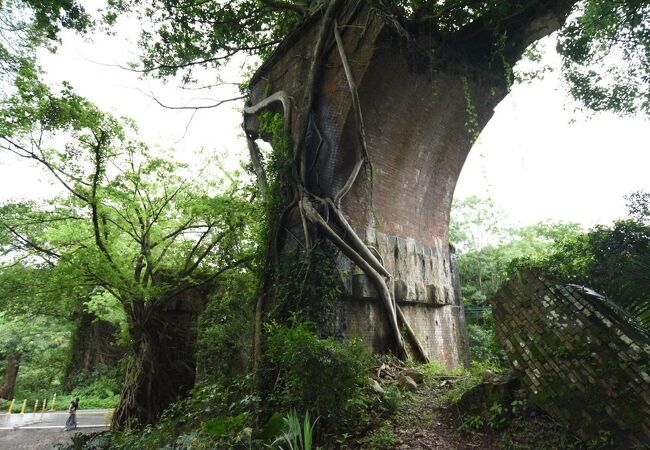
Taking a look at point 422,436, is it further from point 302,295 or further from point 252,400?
point 302,295

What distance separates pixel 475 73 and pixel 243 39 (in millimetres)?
4343

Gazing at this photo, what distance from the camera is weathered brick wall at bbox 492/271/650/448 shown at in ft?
7.35

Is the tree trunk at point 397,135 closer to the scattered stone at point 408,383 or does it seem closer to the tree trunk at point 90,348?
the scattered stone at point 408,383

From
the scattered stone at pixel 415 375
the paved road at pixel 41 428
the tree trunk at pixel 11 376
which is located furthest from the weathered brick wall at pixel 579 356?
the tree trunk at pixel 11 376

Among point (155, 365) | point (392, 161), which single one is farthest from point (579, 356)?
point (155, 365)

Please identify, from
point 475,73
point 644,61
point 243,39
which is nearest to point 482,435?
point 475,73

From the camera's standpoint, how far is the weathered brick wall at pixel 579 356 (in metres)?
Result: 2.24

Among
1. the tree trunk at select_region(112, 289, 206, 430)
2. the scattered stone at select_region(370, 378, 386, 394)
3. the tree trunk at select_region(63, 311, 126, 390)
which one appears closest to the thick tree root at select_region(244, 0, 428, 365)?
the scattered stone at select_region(370, 378, 386, 394)

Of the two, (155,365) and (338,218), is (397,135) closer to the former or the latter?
(338,218)

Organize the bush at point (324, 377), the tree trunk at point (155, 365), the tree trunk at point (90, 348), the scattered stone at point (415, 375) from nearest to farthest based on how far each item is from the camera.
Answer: the bush at point (324, 377) < the scattered stone at point (415, 375) < the tree trunk at point (155, 365) < the tree trunk at point (90, 348)

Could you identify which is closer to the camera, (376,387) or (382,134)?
(376,387)

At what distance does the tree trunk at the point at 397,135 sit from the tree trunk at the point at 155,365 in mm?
4446

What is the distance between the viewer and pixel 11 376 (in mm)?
21188

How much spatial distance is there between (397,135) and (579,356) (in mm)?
4176
